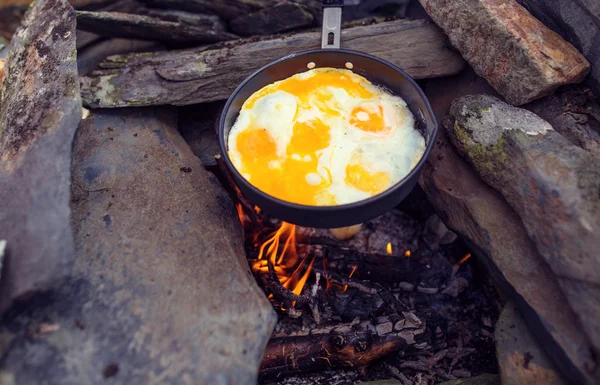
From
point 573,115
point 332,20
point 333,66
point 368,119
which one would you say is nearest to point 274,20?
point 332,20

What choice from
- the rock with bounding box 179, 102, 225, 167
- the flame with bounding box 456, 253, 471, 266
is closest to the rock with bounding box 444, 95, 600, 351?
the flame with bounding box 456, 253, 471, 266

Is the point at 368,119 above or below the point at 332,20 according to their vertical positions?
below

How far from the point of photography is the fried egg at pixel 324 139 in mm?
2385

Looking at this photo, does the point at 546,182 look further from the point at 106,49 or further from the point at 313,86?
the point at 106,49

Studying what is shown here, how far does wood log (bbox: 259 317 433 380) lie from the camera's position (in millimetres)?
2713

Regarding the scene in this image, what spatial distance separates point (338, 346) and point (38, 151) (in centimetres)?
198

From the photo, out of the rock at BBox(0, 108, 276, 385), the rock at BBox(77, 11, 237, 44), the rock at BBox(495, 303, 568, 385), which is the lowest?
the rock at BBox(495, 303, 568, 385)

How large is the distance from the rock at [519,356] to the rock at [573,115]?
39.5 inches

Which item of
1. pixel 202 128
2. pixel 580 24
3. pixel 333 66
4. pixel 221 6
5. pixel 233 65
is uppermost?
pixel 580 24

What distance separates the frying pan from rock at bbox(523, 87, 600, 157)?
0.81 meters

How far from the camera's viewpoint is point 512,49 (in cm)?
268

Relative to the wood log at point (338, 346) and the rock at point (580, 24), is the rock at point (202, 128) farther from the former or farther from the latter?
the rock at point (580, 24)

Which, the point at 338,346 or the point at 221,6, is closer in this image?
the point at 338,346

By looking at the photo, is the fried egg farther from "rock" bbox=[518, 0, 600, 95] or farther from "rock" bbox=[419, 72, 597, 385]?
"rock" bbox=[518, 0, 600, 95]
